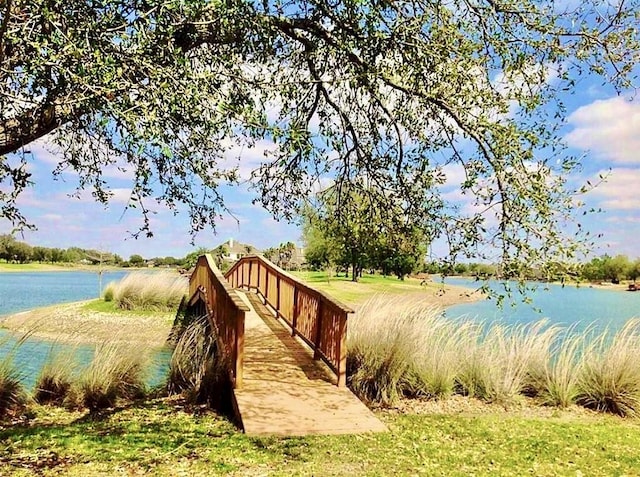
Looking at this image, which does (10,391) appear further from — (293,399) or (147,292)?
(147,292)

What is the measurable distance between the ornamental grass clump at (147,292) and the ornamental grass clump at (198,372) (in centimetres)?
1513

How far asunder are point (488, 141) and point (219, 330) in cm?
519

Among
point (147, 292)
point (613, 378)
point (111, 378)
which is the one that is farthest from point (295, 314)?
point (147, 292)

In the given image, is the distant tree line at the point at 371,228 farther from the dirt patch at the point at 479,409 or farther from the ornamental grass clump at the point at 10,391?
the ornamental grass clump at the point at 10,391

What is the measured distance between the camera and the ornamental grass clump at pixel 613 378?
7.57 m

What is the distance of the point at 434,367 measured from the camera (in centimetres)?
781

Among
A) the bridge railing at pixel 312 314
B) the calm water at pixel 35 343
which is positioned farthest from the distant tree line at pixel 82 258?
the bridge railing at pixel 312 314

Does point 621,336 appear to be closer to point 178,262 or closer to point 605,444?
point 605,444

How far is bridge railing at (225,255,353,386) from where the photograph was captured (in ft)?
23.2

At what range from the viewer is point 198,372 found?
736 cm

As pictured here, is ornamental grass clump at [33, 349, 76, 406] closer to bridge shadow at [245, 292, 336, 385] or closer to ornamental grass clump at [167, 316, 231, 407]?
ornamental grass clump at [167, 316, 231, 407]

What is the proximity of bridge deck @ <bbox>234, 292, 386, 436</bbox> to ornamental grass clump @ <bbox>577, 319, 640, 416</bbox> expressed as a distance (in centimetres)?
363

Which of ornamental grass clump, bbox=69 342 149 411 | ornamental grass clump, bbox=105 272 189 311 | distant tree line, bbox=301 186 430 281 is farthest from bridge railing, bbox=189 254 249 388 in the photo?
ornamental grass clump, bbox=105 272 189 311

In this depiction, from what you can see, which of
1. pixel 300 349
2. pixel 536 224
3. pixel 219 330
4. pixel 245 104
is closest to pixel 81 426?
pixel 219 330
